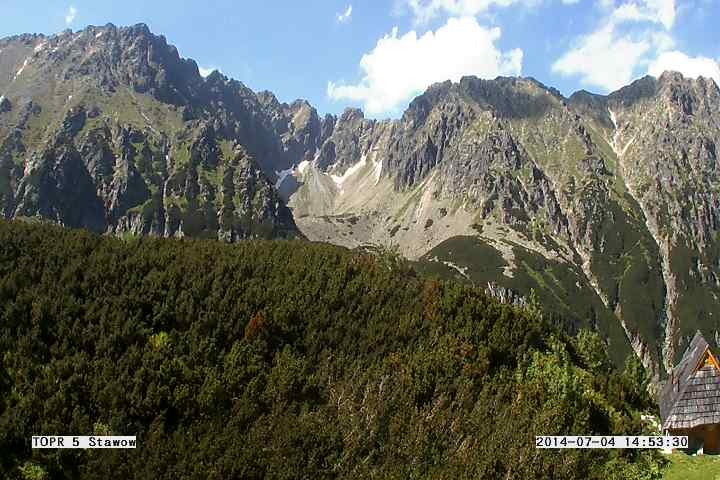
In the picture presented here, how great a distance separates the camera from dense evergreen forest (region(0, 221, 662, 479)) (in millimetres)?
16750

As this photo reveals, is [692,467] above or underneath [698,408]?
underneath

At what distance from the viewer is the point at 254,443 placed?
55.9 ft

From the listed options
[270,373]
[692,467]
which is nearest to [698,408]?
[692,467]

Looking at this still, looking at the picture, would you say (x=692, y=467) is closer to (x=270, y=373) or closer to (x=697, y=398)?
(x=697, y=398)

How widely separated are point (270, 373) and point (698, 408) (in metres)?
17.1

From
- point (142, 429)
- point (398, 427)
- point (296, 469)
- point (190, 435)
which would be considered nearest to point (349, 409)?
point (398, 427)

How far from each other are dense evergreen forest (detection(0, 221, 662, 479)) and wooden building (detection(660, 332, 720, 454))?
1.62 metres

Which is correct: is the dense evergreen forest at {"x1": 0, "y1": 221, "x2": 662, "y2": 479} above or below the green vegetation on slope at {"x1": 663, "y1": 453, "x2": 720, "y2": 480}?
above

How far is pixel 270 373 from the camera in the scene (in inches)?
816

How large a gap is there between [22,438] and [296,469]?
7853mm

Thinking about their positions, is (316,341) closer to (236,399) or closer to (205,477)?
(236,399)

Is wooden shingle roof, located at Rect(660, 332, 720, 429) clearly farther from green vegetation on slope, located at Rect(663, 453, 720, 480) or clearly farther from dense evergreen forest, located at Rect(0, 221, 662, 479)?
dense evergreen forest, located at Rect(0, 221, 662, 479)

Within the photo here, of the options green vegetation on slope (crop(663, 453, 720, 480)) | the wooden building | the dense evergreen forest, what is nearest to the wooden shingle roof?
the wooden building

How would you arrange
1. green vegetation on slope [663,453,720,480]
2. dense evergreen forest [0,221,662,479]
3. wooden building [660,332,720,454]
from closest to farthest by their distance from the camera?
dense evergreen forest [0,221,662,479] < green vegetation on slope [663,453,720,480] < wooden building [660,332,720,454]
